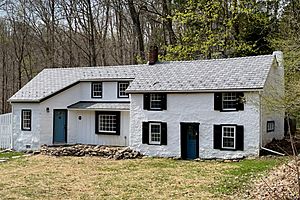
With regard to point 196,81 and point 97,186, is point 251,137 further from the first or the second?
point 97,186

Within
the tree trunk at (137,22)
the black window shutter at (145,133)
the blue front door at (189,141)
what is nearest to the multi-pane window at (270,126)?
the blue front door at (189,141)

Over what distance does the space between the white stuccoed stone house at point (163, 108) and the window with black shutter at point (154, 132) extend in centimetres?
5

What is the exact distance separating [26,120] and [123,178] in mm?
11623

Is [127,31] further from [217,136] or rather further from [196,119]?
[217,136]

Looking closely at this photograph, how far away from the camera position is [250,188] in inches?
511

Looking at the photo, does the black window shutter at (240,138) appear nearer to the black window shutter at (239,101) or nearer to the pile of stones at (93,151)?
the black window shutter at (239,101)

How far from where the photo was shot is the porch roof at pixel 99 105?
2461cm

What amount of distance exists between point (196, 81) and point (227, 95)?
203cm

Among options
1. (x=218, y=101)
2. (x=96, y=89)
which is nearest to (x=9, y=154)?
(x=96, y=89)

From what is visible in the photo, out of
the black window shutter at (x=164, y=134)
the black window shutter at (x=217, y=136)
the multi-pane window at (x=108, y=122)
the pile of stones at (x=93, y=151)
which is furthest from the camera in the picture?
the multi-pane window at (x=108, y=122)

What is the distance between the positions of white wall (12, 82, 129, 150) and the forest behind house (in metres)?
7.34

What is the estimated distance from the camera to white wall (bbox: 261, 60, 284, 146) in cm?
1962

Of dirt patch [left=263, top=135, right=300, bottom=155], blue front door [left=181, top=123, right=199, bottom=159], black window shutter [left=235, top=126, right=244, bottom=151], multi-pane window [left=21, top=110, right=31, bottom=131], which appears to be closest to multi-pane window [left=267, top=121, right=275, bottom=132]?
dirt patch [left=263, top=135, right=300, bottom=155]

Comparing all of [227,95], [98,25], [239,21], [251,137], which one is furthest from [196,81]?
[98,25]
